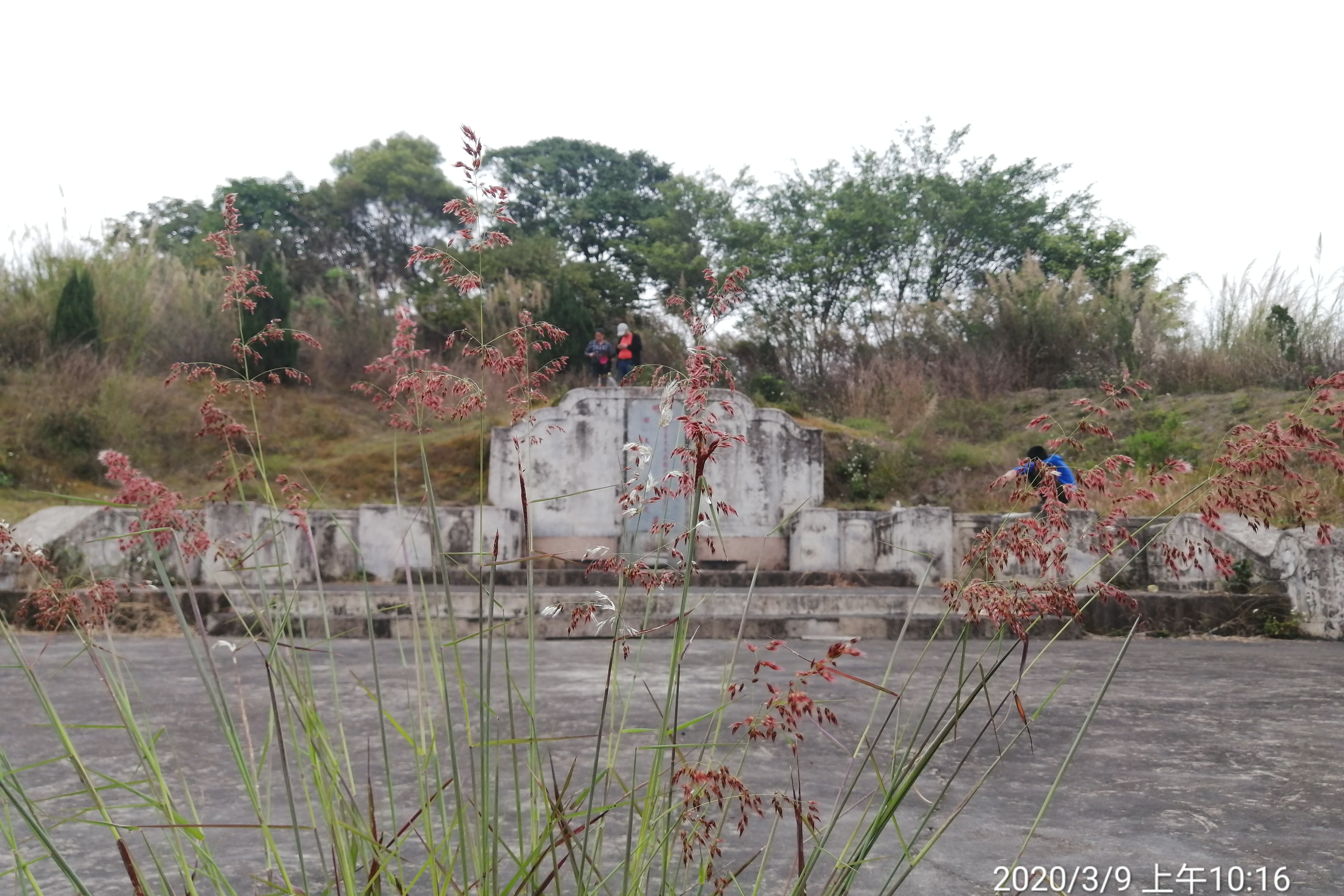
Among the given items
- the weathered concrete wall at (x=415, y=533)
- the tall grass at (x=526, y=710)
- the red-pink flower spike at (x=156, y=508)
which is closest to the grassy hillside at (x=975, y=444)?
the weathered concrete wall at (x=415, y=533)

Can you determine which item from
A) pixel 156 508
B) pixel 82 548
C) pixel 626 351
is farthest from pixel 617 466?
pixel 156 508

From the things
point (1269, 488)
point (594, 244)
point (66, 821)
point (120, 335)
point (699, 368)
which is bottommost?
point (66, 821)

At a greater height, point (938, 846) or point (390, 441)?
point (390, 441)

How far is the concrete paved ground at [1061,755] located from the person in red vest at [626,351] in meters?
7.47

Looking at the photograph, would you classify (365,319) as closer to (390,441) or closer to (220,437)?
(390,441)

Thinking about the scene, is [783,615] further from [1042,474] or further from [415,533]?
[1042,474]

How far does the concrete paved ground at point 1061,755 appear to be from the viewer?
2.32 meters

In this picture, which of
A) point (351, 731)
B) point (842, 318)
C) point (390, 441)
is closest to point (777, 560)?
point (390, 441)

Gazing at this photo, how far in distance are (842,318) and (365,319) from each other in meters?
9.94

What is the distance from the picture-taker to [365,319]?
725 inches

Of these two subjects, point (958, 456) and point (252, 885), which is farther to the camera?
point (958, 456)

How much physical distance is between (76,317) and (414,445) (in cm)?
416

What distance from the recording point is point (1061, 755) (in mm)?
3381
